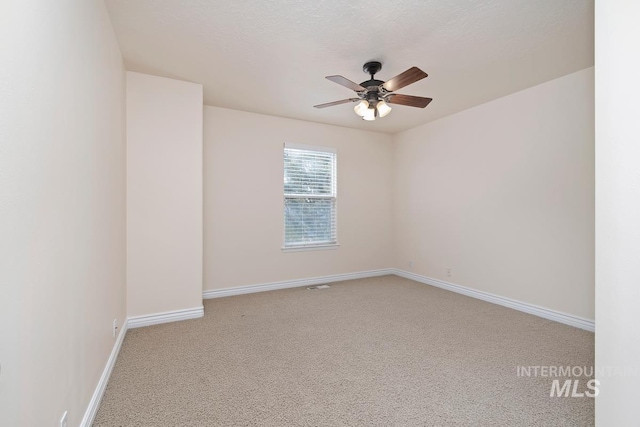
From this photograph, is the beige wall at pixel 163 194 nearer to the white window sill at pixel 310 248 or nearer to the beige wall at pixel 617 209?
the white window sill at pixel 310 248

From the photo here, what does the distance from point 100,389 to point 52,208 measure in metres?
1.38

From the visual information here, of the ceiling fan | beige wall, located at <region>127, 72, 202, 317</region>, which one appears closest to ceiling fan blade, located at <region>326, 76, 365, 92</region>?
the ceiling fan

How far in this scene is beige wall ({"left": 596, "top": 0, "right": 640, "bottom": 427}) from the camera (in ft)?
3.68

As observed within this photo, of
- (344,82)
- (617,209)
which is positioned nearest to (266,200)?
(344,82)

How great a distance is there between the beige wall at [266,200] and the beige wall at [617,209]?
377cm

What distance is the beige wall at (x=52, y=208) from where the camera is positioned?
0.91 m

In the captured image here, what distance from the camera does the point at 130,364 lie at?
231cm

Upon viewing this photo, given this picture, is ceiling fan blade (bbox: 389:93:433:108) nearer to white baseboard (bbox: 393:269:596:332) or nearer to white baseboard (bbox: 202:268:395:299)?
white baseboard (bbox: 393:269:596:332)

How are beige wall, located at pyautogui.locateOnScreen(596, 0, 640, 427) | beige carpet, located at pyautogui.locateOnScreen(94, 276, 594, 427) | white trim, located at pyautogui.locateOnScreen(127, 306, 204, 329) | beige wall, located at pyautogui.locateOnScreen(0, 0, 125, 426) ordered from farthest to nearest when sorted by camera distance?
white trim, located at pyautogui.locateOnScreen(127, 306, 204, 329) → beige carpet, located at pyautogui.locateOnScreen(94, 276, 594, 427) → beige wall, located at pyautogui.locateOnScreen(596, 0, 640, 427) → beige wall, located at pyautogui.locateOnScreen(0, 0, 125, 426)

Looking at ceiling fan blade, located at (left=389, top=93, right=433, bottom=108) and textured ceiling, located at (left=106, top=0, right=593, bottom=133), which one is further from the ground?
textured ceiling, located at (left=106, top=0, right=593, bottom=133)

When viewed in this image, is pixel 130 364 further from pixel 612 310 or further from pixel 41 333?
pixel 612 310

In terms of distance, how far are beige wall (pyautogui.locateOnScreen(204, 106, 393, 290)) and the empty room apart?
3 cm

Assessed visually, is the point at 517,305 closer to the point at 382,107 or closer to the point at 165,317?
the point at 382,107

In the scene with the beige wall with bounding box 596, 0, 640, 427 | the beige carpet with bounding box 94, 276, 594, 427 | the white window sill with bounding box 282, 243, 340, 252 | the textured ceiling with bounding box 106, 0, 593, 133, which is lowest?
the beige carpet with bounding box 94, 276, 594, 427
